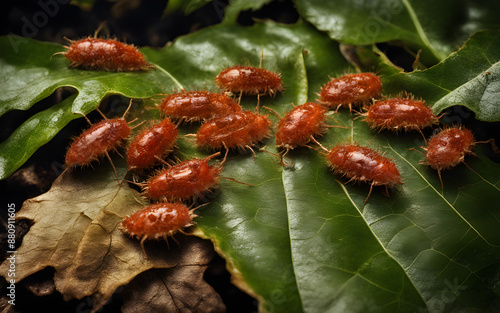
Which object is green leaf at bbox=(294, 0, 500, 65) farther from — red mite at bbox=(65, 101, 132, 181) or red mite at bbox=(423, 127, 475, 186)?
red mite at bbox=(65, 101, 132, 181)

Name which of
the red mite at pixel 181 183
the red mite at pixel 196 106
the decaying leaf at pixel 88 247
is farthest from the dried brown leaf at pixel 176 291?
the red mite at pixel 196 106

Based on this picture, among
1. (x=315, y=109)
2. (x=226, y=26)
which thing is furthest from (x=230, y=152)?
(x=226, y=26)

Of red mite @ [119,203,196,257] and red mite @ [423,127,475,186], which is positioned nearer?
red mite @ [119,203,196,257]

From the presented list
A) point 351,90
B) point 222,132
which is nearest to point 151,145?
point 222,132

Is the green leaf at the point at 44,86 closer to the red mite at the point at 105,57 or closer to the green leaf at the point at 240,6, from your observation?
the red mite at the point at 105,57

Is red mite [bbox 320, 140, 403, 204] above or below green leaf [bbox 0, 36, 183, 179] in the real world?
below

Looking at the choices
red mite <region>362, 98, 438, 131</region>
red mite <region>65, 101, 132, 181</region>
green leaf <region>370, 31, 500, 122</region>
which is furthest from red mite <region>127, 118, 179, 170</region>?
green leaf <region>370, 31, 500, 122</region>
